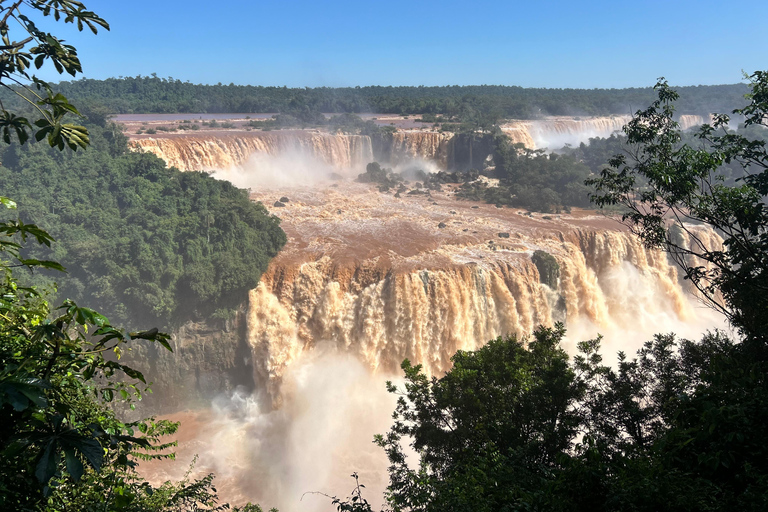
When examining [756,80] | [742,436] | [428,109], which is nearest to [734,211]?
[756,80]

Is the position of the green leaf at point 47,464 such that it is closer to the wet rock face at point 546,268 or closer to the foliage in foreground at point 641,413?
the foliage in foreground at point 641,413

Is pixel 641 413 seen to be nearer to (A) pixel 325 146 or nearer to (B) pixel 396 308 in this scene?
(B) pixel 396 308

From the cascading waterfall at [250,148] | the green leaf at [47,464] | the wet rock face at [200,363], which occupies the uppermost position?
the green leaf at [47,464]

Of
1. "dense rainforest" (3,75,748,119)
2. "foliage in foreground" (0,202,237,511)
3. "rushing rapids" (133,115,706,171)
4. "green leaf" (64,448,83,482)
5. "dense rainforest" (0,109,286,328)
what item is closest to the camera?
"green leaf" (64,448,83,482)

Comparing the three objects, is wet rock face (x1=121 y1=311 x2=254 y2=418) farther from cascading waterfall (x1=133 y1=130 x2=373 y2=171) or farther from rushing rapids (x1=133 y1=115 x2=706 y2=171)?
cascading waterfall (x1=133 y1=130 x2=373 y2=171)

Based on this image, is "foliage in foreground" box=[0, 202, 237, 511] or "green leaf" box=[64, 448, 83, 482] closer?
"green leaf" box=[64, 448, 83, 482]

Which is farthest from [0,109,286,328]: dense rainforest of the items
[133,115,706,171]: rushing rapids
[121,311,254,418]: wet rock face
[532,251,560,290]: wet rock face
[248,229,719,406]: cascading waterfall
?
[532,251,560,290]: wet rock face

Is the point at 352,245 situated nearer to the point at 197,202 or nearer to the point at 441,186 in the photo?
the point at 197,202

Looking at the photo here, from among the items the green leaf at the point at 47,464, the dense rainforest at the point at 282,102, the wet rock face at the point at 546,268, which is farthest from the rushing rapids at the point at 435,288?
the dense rainforest at the point at 282,102

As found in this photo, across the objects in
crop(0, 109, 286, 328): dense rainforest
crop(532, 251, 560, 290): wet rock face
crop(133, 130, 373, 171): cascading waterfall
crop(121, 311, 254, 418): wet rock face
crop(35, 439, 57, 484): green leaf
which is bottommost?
crop(121, 311, 254, 418): wet rock face
